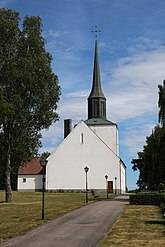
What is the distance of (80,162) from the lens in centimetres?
6203

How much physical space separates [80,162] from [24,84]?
32.2 meters

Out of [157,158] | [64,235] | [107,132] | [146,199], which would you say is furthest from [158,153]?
[107,132]

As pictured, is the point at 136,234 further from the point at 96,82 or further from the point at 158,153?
the point at 96,82

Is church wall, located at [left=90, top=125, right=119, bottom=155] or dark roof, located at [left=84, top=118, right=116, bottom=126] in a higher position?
dark roof, located at [left=84, top=118, right=116, bottom=126]

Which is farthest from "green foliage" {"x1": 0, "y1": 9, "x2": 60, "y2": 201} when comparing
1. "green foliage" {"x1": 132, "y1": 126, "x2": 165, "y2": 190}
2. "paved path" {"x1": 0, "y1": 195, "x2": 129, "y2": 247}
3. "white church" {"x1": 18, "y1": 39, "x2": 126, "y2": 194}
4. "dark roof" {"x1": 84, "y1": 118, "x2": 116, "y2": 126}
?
"dark roof" {"x1": 84, "y1": 118, "x2": 116, "y2": 126}

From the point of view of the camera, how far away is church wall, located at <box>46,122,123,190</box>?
200 feet

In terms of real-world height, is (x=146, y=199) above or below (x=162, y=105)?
below

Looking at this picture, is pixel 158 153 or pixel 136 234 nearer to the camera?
pixel 136 234

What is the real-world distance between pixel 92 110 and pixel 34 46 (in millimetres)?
39455

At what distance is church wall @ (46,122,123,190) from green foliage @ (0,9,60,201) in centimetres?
2855

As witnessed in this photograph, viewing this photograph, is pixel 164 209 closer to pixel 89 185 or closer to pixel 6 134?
pixel 6 134

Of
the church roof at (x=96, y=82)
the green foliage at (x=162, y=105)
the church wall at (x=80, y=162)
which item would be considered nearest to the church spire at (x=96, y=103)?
the church roof at (x=96, y=82)

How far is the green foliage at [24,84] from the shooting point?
31125mm

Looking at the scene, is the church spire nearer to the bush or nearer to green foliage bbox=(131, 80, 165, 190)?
green foliage bbox=(131, 80, 165, 190)
